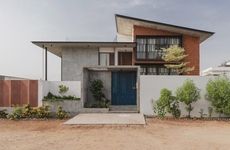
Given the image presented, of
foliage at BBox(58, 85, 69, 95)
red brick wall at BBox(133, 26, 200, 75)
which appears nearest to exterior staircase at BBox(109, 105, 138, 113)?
foliage at BBox(58, 85, 69, 95)

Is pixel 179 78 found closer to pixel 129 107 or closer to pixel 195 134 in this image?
pixel 129 107

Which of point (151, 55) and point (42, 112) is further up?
point (151, 55)

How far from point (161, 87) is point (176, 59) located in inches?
352

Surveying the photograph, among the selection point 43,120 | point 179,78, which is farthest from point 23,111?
point 179,78

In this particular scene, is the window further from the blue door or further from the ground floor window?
the ground floor window

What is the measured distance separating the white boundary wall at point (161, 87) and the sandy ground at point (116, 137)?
9.52ft

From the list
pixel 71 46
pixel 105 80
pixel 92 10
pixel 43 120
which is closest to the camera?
pixel 43 120

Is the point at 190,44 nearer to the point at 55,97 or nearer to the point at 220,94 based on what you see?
the point at 220,94

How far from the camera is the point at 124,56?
96.2 ft

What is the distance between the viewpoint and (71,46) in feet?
88.9

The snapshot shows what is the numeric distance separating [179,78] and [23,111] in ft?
30.7

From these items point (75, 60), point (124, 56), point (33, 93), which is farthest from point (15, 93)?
point (124, 56)

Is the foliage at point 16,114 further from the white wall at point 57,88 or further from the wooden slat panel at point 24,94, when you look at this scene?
the white wall at point 57,88

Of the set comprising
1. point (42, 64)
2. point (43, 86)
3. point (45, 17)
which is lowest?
point (43, 86)
